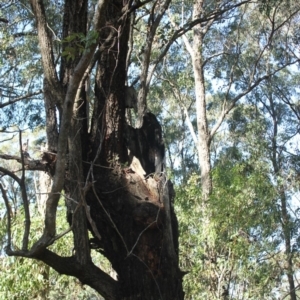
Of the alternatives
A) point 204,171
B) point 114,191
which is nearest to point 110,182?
point 114,191

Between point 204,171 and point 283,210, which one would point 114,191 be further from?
point 283,210

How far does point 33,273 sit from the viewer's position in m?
7.01

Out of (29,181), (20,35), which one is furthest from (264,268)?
(29,181)

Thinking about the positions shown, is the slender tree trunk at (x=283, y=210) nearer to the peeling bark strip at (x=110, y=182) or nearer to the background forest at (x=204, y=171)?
the background forest at (x=204, y=171)

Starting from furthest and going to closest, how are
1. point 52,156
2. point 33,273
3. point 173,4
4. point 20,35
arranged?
1. point 173,4
2. point 20,35
3. point 33,273
4. point 52,156

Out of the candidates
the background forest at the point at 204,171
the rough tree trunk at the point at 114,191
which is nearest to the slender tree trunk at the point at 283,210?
the background forest at the point at 204,171

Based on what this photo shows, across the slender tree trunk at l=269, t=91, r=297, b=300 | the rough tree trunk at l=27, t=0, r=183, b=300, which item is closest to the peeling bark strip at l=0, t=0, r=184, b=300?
the rough tree trunk at l=27, t=0, r=183, b=300

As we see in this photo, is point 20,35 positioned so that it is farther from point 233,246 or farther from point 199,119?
point 233,246

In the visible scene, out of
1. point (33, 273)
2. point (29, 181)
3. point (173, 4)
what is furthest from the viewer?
point (29, 181)

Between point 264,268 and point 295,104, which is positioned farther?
point 295,104

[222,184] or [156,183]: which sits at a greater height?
[222,184]

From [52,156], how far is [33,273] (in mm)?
2962

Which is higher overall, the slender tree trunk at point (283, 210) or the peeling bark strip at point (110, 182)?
the slender tree trunk at point (283, 210)

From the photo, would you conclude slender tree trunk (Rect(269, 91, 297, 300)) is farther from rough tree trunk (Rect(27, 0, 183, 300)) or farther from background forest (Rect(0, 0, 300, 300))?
rough tree trunk (Rect(27, 0, 183, 300))
